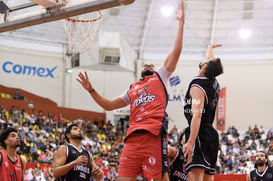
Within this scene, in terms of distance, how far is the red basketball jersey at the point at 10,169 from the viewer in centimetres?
661

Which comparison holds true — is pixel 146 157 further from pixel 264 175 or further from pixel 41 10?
pixel 264 175

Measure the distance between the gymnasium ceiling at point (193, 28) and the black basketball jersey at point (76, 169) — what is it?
A: 20.5m

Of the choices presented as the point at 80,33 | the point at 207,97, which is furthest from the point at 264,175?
the point at 80,33

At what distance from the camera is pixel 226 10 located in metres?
27.1

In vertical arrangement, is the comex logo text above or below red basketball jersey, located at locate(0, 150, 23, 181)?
above

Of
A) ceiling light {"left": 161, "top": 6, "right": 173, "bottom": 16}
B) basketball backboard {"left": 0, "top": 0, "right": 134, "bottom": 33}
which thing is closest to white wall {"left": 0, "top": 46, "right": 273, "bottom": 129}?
ceiling light {"left": 161, "top": 6, "right": 173, "bottom": 16}

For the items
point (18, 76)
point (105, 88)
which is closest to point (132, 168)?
point (18, 76)

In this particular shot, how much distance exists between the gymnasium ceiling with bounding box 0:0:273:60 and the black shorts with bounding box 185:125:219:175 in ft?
72.5

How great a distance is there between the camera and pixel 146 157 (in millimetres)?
5012

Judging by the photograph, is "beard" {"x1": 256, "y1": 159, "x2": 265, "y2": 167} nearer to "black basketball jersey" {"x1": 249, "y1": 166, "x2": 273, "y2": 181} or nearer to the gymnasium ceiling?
"black basketball jersey" {"x1": 249, "y1": 166, "x2": 273, "y2": 181}

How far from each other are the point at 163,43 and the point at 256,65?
6.28 meters

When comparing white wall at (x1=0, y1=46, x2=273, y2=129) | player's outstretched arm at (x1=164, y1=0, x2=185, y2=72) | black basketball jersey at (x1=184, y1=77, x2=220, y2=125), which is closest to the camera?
player's outstretched arm at (x1=164, y1=0, x2=185, y2=72)

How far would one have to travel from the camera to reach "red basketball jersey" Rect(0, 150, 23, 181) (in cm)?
661

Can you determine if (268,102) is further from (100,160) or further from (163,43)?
(100,160)
